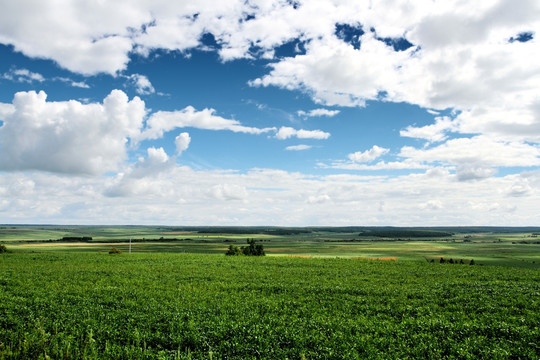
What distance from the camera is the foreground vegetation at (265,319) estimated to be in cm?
1977

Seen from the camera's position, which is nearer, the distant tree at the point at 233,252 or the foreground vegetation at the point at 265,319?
the foreground vegetation at the point at 265,319

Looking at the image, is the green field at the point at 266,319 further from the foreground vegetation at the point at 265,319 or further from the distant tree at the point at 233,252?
the distant tree at the point at 233,252

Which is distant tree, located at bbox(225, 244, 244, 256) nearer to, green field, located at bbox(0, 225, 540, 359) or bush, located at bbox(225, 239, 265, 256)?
bush, located at bbox(225, 239, 265, 256)

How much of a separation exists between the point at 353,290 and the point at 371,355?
17.7 m

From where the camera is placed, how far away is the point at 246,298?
107ft

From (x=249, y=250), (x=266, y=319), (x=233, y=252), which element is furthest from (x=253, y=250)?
(x=266, y=319)

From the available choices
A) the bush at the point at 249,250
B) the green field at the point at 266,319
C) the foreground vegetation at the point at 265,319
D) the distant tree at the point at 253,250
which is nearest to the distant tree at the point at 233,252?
the bush at the point at 249,250

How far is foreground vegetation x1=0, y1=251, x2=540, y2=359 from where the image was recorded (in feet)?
64.8

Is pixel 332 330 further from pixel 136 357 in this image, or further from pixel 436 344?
pixel 136 357

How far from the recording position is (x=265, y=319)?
25250 millimetres

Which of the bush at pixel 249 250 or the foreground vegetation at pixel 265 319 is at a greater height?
the foreground vegetation at pixel 265 319

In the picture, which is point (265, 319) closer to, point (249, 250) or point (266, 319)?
point (266, 319)

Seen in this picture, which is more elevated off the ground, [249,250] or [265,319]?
[265,319]

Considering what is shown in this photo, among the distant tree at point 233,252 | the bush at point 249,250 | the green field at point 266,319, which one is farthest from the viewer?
the bush at point 249,250
